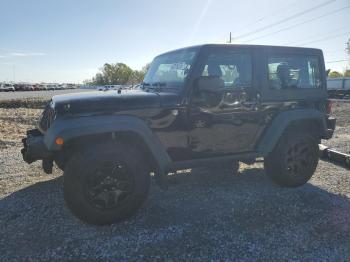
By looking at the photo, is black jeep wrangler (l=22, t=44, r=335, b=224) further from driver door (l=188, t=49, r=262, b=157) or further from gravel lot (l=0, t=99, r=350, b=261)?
gravel lot (l=0, t=99, r=350, b=261)

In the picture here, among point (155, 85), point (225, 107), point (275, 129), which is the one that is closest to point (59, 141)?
point (155, 85)

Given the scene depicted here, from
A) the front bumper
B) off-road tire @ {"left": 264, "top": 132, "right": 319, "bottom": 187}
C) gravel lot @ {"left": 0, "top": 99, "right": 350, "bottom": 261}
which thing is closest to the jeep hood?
the front bumper

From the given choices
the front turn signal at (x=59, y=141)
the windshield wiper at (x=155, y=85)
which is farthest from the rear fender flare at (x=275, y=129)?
the front turn signal at (x=59, y=141)

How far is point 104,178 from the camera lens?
376cm

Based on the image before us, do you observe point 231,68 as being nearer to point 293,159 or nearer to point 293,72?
point 293,72

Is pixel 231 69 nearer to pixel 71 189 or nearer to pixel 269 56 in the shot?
pixel 269 56

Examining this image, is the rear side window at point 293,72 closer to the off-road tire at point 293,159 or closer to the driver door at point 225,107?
the driver door at point 225,107

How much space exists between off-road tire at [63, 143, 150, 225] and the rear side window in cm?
229

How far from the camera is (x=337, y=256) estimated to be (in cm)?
326

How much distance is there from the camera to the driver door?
4.25 meters

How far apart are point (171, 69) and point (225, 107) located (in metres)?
0.93

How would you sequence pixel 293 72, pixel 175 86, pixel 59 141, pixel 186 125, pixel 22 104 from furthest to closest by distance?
pixel 22 104 < pixel 293 72 < pixel 175 86 < pixel 186 125 < pixel 59 141

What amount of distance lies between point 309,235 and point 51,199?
3.33m

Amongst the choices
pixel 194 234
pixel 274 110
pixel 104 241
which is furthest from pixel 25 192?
pixel 274 110
